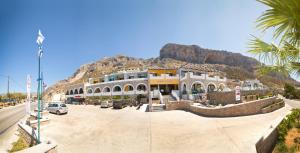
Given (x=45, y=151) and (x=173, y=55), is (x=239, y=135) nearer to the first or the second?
(x=45, y=151)

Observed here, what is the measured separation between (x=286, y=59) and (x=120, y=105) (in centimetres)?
3049

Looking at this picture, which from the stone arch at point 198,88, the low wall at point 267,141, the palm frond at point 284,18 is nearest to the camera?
the palm frond at point 284,18

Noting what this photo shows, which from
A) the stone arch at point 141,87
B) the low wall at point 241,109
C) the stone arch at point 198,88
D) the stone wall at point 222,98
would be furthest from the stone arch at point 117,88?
the low wall at point 241,109

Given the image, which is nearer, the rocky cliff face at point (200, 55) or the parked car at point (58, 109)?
the parked car at point (58, 109)

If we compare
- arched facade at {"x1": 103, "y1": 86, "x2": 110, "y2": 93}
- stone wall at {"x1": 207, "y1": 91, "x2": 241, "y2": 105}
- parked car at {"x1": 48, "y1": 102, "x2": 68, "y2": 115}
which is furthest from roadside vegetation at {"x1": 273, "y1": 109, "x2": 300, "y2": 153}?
arched facade at {"x1": 103, "y1": 86, "x2": 110, "y2": 93}

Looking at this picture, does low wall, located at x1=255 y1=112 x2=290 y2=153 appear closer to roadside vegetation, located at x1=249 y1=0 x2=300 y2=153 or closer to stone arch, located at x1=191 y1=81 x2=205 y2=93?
roadside vegetation, located at x1=249 y1=0 x2=300 y2=153

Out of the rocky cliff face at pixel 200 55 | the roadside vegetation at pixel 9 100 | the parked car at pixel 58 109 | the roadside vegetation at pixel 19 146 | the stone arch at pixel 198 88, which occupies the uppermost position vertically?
the rocky cliff face at pixel 200 55

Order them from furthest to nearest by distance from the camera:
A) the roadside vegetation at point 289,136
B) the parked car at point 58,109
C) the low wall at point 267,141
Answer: the parked car at point 58,109 → the roadside vegetation at point 289,136 → the low wall at point 267,141

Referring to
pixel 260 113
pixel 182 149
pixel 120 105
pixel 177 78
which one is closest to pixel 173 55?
pixel 177 78

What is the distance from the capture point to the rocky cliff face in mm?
142250

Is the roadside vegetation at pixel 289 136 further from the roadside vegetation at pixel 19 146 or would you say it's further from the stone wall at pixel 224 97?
the stone wall at pixel 224 97

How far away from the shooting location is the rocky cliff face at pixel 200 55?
142m

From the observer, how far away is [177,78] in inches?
1634

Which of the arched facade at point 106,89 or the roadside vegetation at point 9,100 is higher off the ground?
the arched facade at point 106,89
